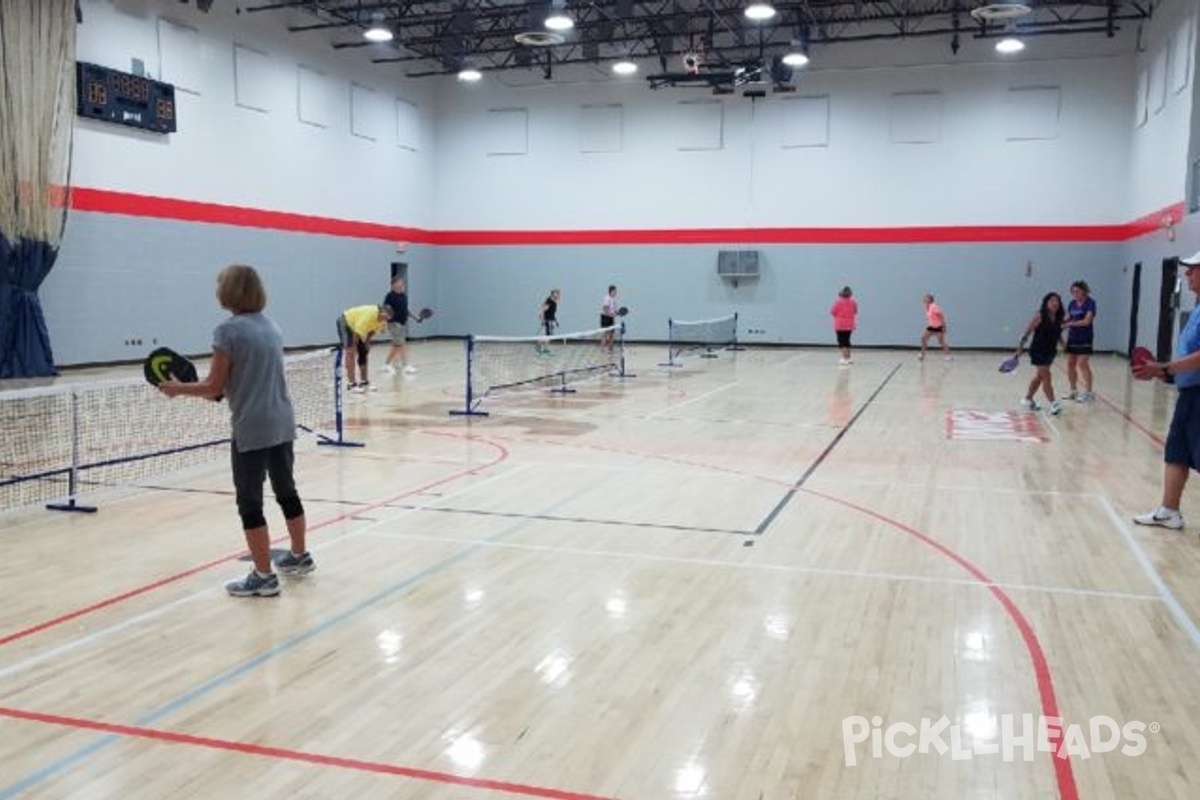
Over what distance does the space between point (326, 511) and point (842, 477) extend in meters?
4.68

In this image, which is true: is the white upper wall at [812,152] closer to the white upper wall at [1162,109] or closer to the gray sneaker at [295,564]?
the white upper wall at [1162,109]

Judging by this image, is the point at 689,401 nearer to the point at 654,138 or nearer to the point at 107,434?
the point at 107,434

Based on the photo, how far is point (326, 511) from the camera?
26.5 ft

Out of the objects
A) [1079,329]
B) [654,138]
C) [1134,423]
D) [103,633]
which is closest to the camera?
[103,633]

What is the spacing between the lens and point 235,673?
4621 millimetres

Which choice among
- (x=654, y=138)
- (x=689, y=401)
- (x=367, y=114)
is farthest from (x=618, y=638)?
(x=654, y=138)

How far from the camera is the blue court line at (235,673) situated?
361cm

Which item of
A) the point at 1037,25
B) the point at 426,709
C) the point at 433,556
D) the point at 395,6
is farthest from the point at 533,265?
the point at 426,709

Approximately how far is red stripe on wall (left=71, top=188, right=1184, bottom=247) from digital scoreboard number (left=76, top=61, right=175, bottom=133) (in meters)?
1.50

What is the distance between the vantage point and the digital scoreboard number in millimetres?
20312

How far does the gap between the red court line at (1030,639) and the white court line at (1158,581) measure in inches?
30.5

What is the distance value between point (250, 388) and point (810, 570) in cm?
345

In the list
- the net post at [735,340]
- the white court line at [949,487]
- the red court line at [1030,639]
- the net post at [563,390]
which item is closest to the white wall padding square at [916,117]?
the net post at [735,340]

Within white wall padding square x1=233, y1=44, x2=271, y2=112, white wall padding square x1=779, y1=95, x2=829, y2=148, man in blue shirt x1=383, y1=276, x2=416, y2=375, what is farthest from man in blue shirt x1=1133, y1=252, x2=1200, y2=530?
white wall padding square x1=779, y1=95, x2=829, y2=148
